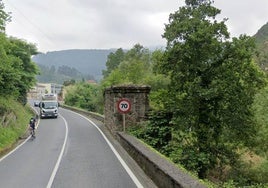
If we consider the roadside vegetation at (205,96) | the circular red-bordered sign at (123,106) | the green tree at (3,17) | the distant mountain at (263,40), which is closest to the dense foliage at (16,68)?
the green tree at (3,17)

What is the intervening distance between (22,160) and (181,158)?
24.8ft

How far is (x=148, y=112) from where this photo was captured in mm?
21984

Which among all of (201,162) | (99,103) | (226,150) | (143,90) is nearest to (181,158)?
(201,162)

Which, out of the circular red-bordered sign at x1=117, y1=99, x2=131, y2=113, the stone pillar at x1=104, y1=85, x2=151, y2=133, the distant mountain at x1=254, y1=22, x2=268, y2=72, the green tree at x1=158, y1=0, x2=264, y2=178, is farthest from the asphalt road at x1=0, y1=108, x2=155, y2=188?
the distant mountain at x1=254, y1=22, x2=268, y2=72

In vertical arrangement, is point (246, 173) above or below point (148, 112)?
below

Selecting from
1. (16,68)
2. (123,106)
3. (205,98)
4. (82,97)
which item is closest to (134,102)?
(123,106)

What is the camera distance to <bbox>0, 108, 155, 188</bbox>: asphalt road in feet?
39.1

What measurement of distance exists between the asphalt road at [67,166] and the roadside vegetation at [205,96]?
320cm

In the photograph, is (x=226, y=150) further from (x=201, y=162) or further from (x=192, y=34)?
(x=192, y=34)

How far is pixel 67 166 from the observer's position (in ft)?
50.0

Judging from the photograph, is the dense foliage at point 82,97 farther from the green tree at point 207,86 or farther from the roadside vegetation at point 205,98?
the green tree at point 207,86

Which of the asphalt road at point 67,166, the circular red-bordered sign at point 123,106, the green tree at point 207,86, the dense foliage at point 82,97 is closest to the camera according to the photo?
the asphalt road at point 67,166

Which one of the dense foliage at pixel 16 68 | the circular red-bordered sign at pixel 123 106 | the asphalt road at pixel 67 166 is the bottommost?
the asphalt road at pixel 67 166

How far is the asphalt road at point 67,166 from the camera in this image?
11.9 metres
